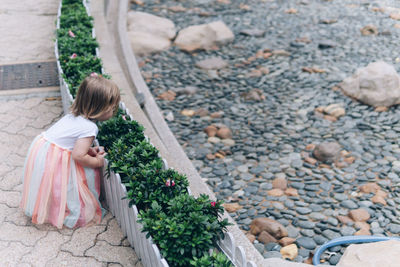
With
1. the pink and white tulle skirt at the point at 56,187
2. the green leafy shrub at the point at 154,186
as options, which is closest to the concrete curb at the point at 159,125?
the green leafy shrub at the point at 154,186

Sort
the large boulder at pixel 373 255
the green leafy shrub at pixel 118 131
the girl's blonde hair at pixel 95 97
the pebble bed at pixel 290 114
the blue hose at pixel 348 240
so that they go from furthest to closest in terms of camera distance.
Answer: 1. the pebble bed at pixel 290 114
2. the blue hose at pixel 348 240
3. the green leafy shrub at pixel 118 131
4. the girl's blonde hair at pixel 95 97
5. the large boulder at pixel 373 255

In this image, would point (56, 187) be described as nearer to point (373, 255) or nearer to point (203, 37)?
point (373, 255)

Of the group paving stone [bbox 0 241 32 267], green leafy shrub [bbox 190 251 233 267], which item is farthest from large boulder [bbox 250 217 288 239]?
paving stone [bbox 0 241 32 267]

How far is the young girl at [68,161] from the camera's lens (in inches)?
134

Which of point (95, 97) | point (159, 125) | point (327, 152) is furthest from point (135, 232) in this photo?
point (327, 152)

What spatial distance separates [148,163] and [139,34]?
5239mm

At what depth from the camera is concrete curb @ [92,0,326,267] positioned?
326cm

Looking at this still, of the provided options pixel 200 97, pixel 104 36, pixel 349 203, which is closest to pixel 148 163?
pixel 349 203

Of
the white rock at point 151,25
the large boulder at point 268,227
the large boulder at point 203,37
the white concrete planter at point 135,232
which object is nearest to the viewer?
the white concrete planter at point 135,232

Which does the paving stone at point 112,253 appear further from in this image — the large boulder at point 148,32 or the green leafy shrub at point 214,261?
the large boulder at point 148,32

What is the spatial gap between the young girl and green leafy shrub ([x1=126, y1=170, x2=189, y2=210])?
43cm

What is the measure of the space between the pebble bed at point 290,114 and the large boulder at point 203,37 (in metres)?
0.13

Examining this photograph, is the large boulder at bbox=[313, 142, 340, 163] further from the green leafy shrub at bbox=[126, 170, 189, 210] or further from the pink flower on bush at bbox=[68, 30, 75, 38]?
the pink flower on bush at bbox=[68, 30, 75, 38]

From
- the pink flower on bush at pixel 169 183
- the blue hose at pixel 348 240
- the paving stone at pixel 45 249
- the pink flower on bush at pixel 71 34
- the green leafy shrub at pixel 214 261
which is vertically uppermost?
the green leafy shrub at pixel 214 261
